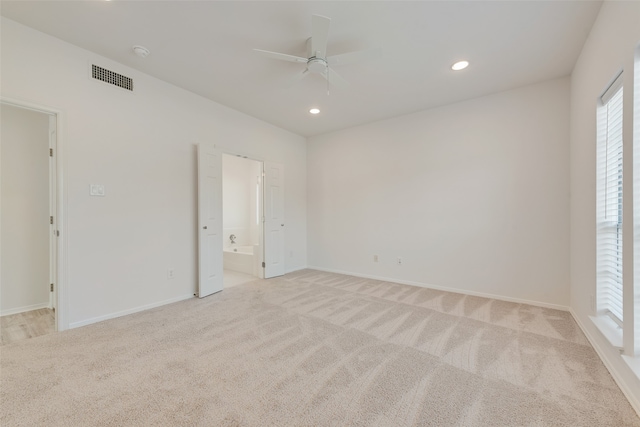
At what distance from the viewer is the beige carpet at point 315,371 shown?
1.44 m

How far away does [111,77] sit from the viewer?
276 centimetres

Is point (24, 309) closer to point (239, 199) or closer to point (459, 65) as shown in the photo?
point (239, 199)

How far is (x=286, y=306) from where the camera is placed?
312 centimetres

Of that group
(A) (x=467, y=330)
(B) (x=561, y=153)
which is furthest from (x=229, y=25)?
(B) (x=561, y=153)

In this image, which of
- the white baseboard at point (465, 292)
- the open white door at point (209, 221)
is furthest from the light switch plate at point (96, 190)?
the white baseboard at point (465, 292)

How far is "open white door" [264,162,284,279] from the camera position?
4531mm

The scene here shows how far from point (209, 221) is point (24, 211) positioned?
2.12 meters

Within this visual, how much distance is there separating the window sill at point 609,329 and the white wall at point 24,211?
5.79 meters

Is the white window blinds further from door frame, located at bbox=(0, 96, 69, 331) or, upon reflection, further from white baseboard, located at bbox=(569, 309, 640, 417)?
door frame, located at bbox=(0, 96, 69, 331)

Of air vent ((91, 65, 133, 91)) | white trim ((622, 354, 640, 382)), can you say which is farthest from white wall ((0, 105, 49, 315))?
→ white trim ((622, 354, 640, 382))

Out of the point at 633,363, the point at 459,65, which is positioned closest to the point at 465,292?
the point at 633,363

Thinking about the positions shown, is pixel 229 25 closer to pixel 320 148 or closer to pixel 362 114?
pixel 362 114

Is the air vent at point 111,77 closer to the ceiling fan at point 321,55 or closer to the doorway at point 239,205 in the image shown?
the ceiling fan at point 321,55

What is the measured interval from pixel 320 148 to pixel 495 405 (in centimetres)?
464
